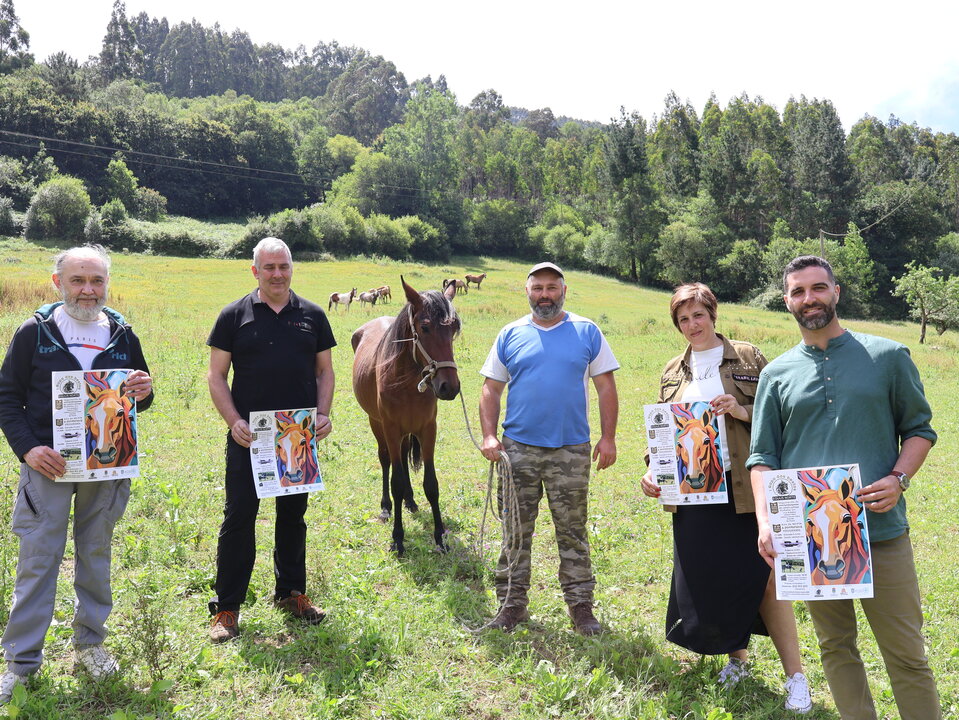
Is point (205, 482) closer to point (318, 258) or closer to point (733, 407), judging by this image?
point (733, 407)

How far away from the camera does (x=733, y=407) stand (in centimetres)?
360

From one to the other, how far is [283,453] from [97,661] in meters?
1.48

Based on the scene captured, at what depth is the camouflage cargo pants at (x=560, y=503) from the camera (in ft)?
14.1

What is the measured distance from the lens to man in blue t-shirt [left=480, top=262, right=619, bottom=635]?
427 centimetres

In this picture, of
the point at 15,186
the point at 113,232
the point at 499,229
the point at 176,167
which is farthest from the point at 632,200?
the point at 15,186

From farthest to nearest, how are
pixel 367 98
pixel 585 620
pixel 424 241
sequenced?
pixel 367 98 < pixel 424 241 < pixel 585 620

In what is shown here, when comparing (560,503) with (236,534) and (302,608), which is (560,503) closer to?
(302,608)

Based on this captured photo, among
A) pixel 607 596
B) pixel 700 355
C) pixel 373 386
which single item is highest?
pixel 700 355

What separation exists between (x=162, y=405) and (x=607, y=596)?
27.8 feet

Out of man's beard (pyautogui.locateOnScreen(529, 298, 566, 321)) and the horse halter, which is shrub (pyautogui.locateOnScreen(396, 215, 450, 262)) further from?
man's beard (pyautogui.locateOnScreen(529, 298, 566, 321))

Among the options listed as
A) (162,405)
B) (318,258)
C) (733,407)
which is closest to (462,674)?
(733,407)

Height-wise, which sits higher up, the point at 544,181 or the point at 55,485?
the point at 544,181

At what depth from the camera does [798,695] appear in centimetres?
357

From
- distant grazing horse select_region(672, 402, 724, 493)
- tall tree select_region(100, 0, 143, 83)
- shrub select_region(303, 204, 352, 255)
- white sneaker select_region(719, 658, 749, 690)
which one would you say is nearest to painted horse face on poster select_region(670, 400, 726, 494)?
distant grazing horse select_region(672, 402, 724, 493)
